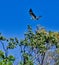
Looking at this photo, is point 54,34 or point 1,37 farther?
point 54,34

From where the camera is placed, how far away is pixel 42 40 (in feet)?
115

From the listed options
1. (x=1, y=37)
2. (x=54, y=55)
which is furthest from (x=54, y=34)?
(x=1, y=37)

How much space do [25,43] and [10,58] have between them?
12.7 metres

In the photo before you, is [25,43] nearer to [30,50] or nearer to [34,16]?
[30,50]

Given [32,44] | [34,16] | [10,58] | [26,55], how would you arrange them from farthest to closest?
[32,44], [26,55], [10,58], [34,16]

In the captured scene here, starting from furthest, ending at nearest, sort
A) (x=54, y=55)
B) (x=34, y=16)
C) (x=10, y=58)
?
(x=54, y=55) → (x=10, y=58) → (x=34, y=16)

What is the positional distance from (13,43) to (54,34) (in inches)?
173

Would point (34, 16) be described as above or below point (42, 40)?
below

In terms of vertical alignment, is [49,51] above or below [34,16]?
above

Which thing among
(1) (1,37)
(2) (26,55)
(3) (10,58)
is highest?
(1) (1,37)

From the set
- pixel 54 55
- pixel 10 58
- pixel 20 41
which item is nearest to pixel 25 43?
pixel 20 41

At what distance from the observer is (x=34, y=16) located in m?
18.0

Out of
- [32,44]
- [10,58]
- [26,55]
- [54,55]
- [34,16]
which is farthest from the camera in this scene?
[54,55]

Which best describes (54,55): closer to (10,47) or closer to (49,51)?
(49,51)
